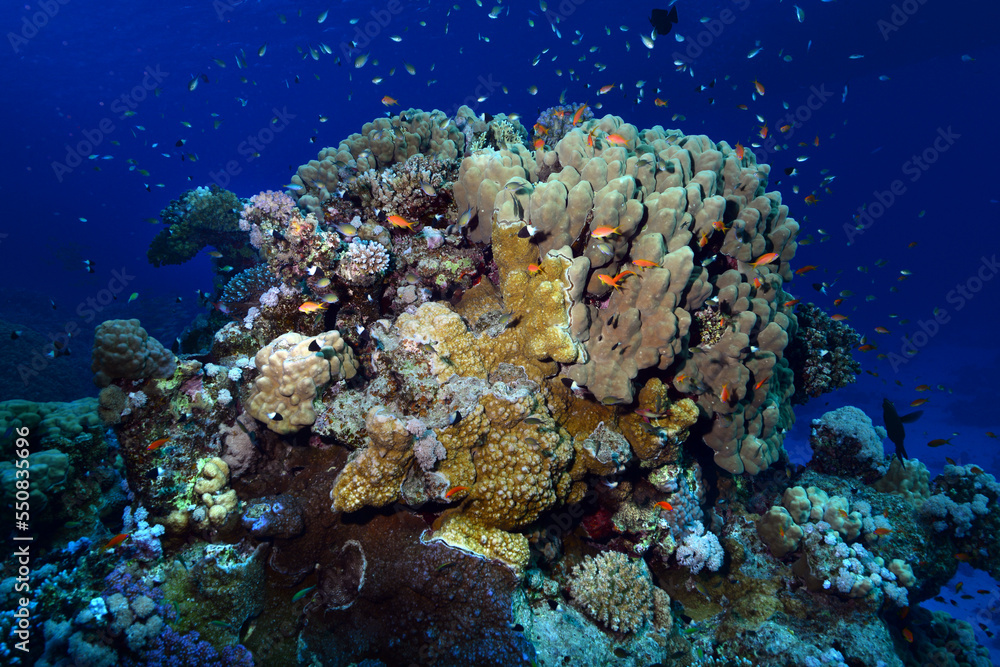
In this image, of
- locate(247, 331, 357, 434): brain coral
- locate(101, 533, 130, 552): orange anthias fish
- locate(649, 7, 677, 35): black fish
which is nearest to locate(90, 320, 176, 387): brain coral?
locate(247, 331, 357, 434): brain coral

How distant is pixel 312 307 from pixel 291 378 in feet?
3.00

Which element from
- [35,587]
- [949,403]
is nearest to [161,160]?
[35,587]

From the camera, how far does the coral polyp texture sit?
3.67m

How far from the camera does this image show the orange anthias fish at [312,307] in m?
4.56

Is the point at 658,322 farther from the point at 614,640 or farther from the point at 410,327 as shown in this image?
the point at 614,640

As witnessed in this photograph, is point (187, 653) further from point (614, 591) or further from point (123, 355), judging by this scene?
point (614, 591)

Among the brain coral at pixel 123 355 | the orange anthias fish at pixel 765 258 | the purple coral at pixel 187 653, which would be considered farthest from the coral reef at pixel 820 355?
the brain coral at pixel 123 355

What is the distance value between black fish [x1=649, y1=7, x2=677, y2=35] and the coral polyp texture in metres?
3.00

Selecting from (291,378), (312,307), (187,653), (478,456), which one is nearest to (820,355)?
(478,456)

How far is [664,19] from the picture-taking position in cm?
729

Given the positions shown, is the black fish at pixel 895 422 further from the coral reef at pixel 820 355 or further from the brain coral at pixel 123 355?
the brain coral at pixel 123 355

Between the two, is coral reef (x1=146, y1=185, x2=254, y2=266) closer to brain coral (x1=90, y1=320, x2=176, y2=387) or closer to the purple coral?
brain coral (x1=90, y1=320, x2=176, y2=387)

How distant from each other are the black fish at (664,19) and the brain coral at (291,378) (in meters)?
7.94

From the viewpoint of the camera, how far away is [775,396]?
19.8 ft
